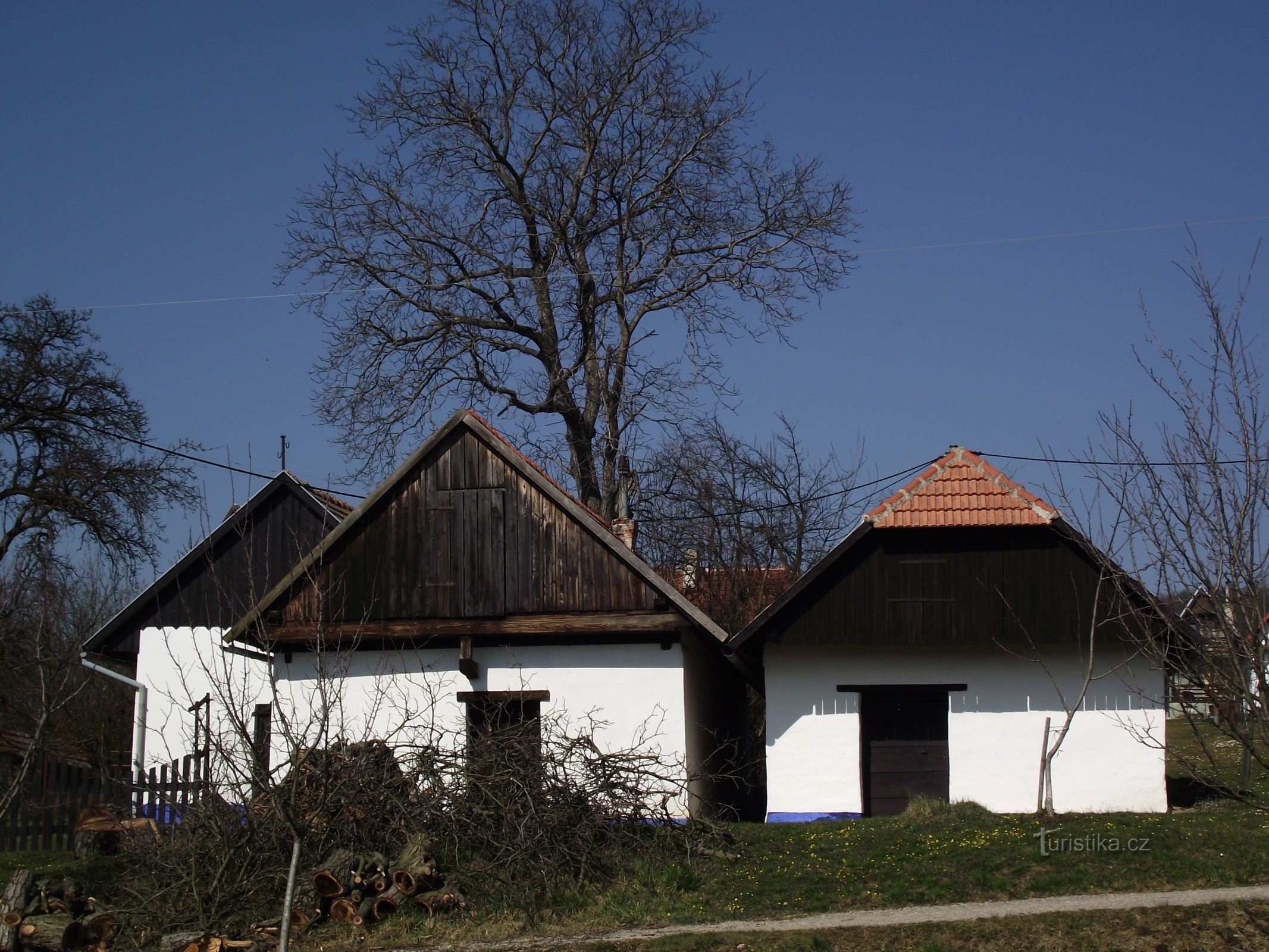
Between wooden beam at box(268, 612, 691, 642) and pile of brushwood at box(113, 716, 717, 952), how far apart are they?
361cm

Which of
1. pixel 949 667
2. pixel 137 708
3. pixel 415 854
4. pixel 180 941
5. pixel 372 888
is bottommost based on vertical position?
pixel 180 941

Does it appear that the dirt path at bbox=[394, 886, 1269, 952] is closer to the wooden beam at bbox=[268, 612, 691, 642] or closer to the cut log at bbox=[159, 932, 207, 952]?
the cut log at bbox=[159, 932, 207, 952]

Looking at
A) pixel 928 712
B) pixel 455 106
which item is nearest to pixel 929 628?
pixel 928 712

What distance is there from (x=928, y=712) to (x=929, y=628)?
134cm

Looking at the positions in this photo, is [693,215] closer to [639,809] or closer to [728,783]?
[728,783]

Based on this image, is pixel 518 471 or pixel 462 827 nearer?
pixel 462 827

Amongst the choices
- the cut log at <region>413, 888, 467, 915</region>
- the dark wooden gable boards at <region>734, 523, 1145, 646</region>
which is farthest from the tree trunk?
the dark wooden gable boards at <region>734, 523, 1145, 646</region>

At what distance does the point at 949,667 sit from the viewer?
16.9m

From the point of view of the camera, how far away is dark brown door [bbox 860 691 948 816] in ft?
55.5

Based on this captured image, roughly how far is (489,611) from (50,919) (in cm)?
727

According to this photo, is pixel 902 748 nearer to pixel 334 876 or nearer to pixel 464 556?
pixel 464 556

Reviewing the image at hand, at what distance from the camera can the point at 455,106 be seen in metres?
23.7

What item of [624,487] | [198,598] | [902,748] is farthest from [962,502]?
[198,598]

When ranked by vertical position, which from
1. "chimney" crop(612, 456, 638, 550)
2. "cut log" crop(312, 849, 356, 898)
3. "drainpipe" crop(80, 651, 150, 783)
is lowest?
"cut log" crop(312, 849, 356, 898)
